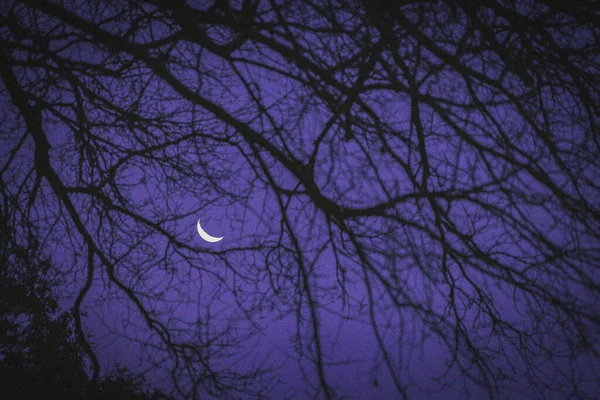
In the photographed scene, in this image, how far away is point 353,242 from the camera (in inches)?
111

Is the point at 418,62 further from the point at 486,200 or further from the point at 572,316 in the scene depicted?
the point at 572,316

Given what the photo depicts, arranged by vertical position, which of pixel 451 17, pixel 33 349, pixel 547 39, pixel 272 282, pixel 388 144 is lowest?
pixel 33 349

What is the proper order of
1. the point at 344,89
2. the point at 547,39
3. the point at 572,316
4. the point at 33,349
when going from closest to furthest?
the point at 572,316 < the point at 547,39 < the point at 344,89 < the point at 33,349

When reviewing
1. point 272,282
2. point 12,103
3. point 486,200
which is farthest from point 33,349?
point 486,200

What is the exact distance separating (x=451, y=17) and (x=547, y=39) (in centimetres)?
65

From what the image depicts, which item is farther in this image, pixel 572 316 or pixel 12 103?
pixel 12 103

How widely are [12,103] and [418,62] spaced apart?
3329 mm

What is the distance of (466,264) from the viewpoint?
8.65 feet

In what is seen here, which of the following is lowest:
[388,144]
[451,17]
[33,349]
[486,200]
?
[33,349]

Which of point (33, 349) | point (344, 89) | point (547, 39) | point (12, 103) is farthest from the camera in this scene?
point (33, 349)

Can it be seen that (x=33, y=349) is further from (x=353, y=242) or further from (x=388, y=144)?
(x=388, y=144)

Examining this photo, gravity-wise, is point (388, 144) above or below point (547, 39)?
below

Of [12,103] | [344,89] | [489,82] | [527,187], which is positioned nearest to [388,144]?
[344,89]

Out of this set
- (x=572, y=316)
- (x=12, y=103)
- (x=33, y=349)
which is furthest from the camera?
(x=33, y=349)
